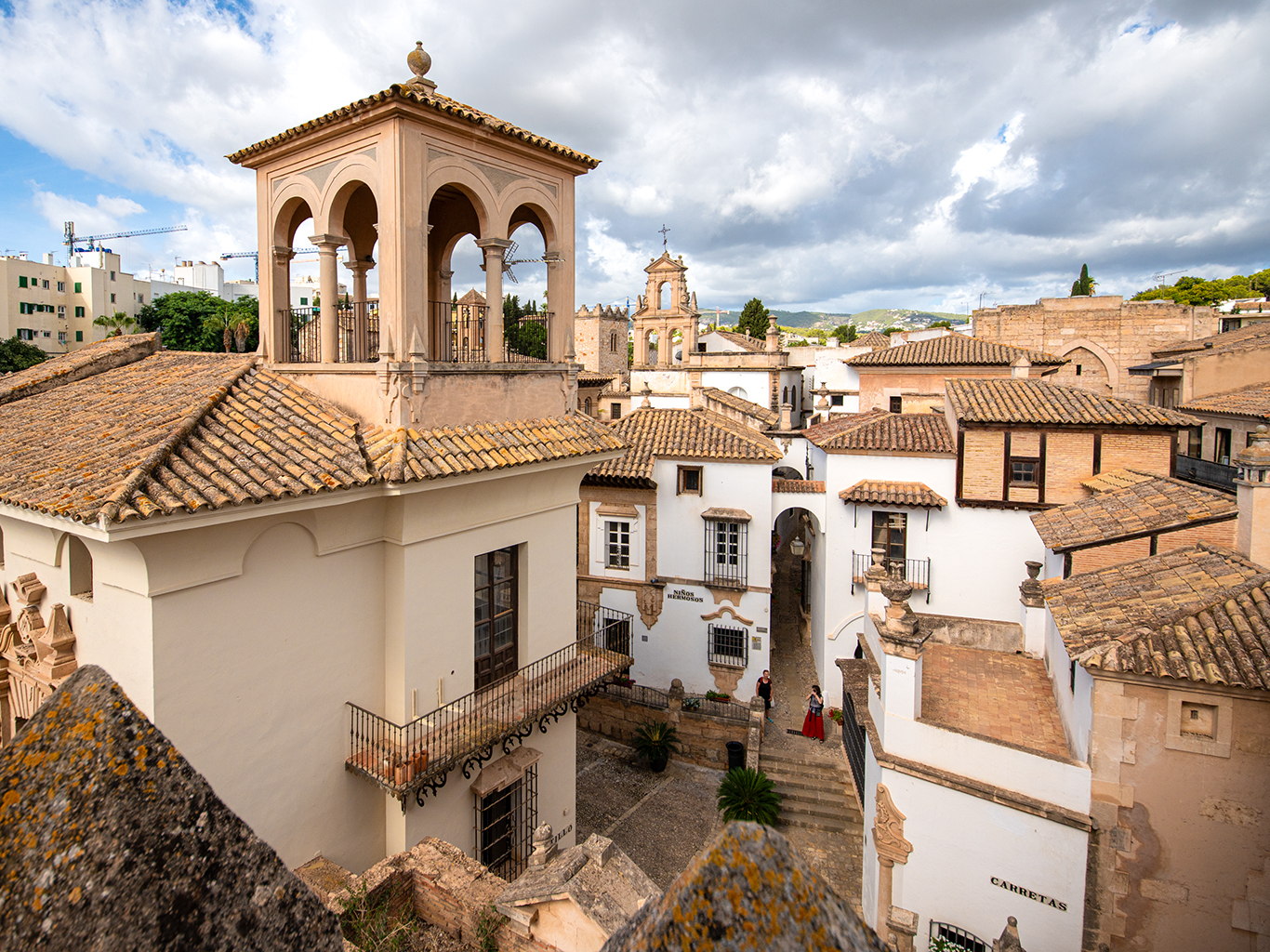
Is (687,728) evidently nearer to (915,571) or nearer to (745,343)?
(915,571)

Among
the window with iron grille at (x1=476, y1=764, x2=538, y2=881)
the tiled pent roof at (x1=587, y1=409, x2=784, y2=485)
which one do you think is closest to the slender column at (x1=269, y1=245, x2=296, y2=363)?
the window with iron grille at (x1=476, y1=764, x2=538, y2=881)

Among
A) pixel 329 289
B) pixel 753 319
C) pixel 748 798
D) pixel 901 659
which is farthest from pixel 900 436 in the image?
pixel 753 319

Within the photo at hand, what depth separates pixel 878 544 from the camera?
20578mm

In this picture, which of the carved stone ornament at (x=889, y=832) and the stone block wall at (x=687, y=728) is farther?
the stone block wall at (x=687, y=728)

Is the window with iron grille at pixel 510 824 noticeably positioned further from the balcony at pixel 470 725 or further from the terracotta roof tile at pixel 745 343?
the terracotta roof tile at pixel 745 343

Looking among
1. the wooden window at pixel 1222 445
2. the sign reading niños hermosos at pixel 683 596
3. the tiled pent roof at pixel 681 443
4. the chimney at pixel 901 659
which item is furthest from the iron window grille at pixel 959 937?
the wooden window at pixel 1222 445

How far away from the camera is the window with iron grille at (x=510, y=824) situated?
1153cm

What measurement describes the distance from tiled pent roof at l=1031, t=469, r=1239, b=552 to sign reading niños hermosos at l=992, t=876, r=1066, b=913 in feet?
18.8

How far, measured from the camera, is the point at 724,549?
22188 mm

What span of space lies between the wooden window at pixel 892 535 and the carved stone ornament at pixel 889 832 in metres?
10.3

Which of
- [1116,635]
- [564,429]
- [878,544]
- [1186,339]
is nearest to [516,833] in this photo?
[564,429]

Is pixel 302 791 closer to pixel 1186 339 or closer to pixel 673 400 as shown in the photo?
pixel 673 400

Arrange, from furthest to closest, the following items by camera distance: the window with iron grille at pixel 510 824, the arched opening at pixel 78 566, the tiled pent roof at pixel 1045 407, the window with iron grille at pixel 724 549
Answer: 1. the window with iron grille at pixel 724 549
2. the tiled pent roof at pixel 1045 407
3. the window with iron grille at pixel 510 824
4. the arched opening at pixel 78 566

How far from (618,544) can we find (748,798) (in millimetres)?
8840
